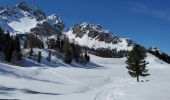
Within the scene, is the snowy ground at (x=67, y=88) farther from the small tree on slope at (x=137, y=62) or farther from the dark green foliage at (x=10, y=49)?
the dark green foliage at (x=10, y=49)

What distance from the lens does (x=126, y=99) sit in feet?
92.6

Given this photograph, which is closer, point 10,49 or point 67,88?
point 67,88

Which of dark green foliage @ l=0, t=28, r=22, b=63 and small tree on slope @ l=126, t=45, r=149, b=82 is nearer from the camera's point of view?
small tree on slope @ l=126, t=45, r=149, b=82

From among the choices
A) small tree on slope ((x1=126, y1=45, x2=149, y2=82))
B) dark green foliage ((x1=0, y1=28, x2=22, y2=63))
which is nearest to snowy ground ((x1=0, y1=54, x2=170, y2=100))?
small tree on slope ((x1=126, y1=45, x2=149, y2=82))

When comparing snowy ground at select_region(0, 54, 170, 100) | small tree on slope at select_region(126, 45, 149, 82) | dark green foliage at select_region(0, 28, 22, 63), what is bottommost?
snowy ground at select_region(0, 54, 170, 100)

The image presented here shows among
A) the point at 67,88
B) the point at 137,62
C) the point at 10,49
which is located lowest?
the point at 67,88

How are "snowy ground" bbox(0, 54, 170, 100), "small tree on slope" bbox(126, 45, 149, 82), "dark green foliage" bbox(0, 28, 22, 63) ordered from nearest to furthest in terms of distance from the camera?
"snowy ground" bbox(0, 54, 170, 100) < "small tree on slope" bbox(126, 45, 149, 82) < "dark green foliage" bbox(0, 28, 22, 63)

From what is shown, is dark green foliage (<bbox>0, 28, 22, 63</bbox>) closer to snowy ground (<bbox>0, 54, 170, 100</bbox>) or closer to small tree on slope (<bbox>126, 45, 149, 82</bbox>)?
snowy ground (<bbox>0, 54, 170, 100</bbox>)

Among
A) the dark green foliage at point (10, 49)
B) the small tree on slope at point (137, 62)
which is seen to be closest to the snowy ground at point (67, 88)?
the small tree on slope at point (137, 62)

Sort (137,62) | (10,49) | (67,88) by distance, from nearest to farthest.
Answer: (67,88) → (137,62) → (10,49)

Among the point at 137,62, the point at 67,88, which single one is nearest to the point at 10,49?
the point at 137,62

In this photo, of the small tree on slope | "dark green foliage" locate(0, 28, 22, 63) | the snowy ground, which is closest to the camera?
the snowy ground

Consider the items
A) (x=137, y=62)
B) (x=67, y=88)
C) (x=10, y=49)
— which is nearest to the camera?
(x=67, y=88)

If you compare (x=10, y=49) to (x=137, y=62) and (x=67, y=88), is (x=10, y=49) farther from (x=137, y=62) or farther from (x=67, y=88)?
(x=67, y=88)
